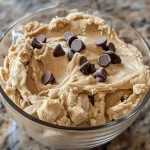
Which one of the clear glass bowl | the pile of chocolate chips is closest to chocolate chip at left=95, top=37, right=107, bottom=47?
the pile of chocolate chips

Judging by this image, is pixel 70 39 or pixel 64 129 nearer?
pixel 64 129

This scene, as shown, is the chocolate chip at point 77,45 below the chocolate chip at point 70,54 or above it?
above

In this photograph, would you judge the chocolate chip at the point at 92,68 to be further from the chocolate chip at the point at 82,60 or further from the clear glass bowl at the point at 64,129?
the clear glass bowl at the point at 64,129

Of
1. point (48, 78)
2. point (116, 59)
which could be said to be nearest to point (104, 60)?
point (116, 59)

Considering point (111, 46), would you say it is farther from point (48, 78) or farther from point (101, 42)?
point (48, 78)

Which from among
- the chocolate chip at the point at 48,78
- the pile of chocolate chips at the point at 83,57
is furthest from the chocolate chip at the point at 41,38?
the chocolate chip at the point at 48,78

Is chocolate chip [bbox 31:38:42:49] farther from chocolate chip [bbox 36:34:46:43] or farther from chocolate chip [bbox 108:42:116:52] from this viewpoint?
chocolate chip [bbox 108:42:116:52]

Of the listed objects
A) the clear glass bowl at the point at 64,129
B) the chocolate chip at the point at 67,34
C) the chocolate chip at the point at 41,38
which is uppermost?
the chocolate chip at the point at 41,38
